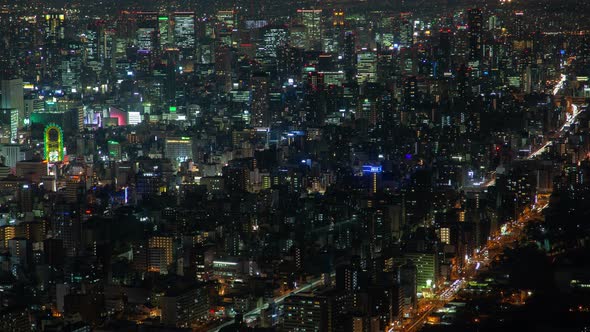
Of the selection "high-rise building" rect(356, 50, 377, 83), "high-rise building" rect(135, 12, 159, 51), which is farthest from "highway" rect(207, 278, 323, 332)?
"high-rise building" rect(135, 12, 159, 51)

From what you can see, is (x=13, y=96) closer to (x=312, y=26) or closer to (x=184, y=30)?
(x=184, y=30)

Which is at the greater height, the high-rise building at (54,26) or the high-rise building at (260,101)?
the high-rise building at (54,26)

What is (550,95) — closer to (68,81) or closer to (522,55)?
(522,55)

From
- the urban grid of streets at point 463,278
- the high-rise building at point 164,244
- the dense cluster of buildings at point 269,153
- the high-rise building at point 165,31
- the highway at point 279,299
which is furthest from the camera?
the high-rise building at point 165,31

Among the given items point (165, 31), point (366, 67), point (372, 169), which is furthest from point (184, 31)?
point (372, 169)

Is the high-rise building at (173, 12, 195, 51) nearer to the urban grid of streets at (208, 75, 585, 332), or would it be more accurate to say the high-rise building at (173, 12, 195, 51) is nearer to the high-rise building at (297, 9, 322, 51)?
the high-rise building at (297, 9, 322, 51)

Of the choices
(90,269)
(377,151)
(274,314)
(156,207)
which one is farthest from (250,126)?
(274,314)

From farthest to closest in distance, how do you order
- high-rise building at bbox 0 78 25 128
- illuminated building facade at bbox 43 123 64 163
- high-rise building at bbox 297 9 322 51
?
high-rise building at bbox 297 9 322 51 → high-rise building at bbox 0 78 25 128 → illuminated building facade at bbox 43 123 64 163

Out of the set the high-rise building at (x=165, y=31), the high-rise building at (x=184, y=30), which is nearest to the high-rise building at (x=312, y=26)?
the high-rise building at (x=184, y=30)

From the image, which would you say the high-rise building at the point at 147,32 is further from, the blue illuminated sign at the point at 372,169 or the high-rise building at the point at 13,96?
the blue illuminated sign at the point at 372,169
